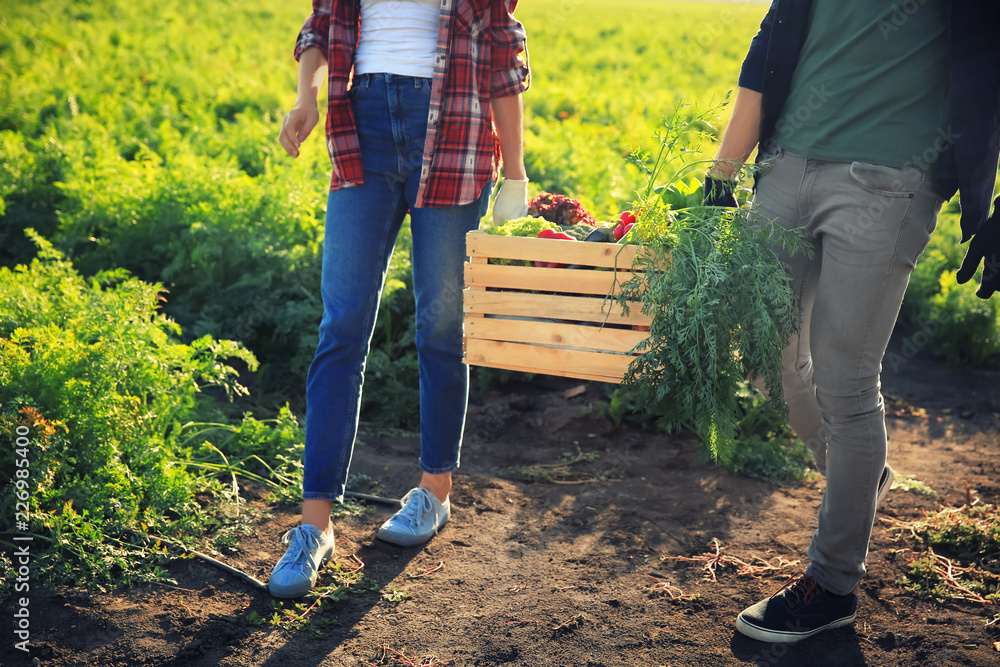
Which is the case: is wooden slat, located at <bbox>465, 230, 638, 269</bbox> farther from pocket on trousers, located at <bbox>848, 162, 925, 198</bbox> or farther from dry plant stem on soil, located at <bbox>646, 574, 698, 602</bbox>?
dry plant stem on soil, located at <bbox>646, 574, 698, 602</bbox>

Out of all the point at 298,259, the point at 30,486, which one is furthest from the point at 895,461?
the point at 30,486

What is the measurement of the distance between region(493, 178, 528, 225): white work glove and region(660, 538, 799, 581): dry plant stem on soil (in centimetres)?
144

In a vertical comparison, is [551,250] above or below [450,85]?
below

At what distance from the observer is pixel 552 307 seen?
2438 mm

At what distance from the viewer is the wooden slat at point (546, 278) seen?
2348 mm

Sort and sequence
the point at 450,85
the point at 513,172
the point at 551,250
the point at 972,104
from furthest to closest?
the point at 513,172 → the point at 450,85 → the point at 551,250 → the point at 972,104

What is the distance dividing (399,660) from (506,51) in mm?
2011

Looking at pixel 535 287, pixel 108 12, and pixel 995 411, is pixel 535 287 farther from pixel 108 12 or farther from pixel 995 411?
pixel 108 12

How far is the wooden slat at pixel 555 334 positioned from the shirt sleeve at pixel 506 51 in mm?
817

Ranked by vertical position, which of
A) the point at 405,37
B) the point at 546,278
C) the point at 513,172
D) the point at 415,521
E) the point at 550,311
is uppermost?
the point at 405,37

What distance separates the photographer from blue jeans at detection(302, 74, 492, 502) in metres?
2.52

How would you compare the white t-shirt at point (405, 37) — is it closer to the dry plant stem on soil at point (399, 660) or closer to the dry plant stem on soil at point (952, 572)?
the dry plant stem on soil at point (399, 660)

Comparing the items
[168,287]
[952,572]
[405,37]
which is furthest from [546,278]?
[168,287]

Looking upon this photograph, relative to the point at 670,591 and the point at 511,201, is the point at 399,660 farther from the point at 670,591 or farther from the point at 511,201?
the point at 511,201
